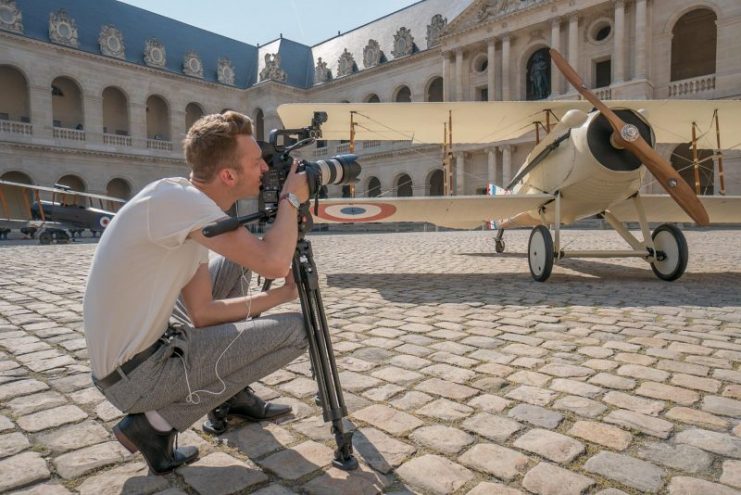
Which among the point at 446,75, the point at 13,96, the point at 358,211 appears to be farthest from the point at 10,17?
the point at 358,211

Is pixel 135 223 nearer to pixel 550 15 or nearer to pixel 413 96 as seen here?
pixel 550 15

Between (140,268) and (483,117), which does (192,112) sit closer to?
(483,117)

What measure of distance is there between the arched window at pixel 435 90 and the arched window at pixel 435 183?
5879mm

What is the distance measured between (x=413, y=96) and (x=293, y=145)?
35.9 metres

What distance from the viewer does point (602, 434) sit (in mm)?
2219

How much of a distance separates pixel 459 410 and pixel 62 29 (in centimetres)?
3978

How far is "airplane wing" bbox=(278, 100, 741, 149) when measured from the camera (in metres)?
8.91

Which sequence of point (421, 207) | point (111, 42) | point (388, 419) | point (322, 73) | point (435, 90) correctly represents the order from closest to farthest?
point (388, 419), point (421, 207), point (111, 42), point (435, 90), point (322, 73)

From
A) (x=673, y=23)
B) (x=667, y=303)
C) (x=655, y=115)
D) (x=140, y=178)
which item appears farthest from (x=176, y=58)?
(x=667, y=303)

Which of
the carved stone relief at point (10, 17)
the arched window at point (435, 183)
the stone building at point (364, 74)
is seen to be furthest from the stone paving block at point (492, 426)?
the carved stone relief at point (10, 17)

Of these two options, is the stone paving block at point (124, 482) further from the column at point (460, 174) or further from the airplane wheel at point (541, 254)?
the column at point (460, 174)

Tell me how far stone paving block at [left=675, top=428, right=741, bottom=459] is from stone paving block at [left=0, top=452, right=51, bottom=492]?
8.98 ft

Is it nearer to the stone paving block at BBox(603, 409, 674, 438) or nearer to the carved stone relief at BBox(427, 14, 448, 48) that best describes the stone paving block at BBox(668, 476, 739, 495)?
the stone paving block at BBox(603, 409, 674, 438)

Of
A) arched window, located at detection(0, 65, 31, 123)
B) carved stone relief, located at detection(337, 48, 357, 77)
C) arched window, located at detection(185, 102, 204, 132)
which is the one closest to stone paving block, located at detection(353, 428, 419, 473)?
arched window, located at detection(0, 65, 31, 123)
